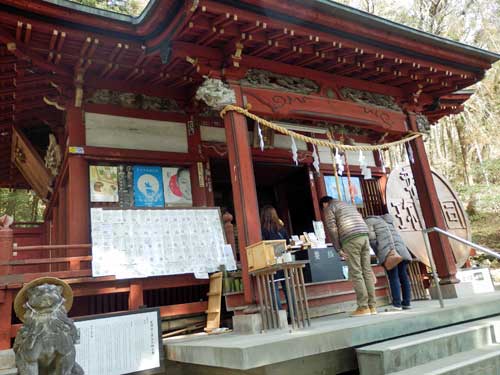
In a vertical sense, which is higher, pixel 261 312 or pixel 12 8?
pixel 12 8

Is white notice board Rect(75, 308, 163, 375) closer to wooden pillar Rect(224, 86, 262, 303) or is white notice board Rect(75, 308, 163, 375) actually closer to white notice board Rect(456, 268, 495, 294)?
wooden pillar Rect(224, 86, 262, 303)

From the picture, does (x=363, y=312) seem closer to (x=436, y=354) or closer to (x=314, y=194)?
(x=436, y=354)

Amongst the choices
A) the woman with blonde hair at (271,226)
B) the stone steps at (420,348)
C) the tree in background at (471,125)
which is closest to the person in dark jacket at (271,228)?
the woman with blonde hair at (271,226)

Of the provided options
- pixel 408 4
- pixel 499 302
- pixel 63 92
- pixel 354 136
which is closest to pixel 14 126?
pixel 63 92

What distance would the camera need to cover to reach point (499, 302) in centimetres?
475

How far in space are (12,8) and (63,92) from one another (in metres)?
1.66

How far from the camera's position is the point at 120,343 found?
4148mm

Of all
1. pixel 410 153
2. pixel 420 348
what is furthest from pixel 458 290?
pixel 420 348

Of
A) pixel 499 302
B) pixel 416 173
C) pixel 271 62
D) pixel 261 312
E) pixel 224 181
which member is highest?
pixel 271 62

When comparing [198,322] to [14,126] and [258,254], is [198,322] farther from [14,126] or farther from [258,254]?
[14,126]

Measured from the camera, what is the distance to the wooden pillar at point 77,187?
5715 millimetres

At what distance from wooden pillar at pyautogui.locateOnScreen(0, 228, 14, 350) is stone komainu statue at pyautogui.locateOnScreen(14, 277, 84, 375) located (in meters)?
1.35

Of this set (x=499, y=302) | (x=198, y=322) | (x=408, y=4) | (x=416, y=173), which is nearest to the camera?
(x=499, y=302)

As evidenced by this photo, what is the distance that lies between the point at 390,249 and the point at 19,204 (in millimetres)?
20527
